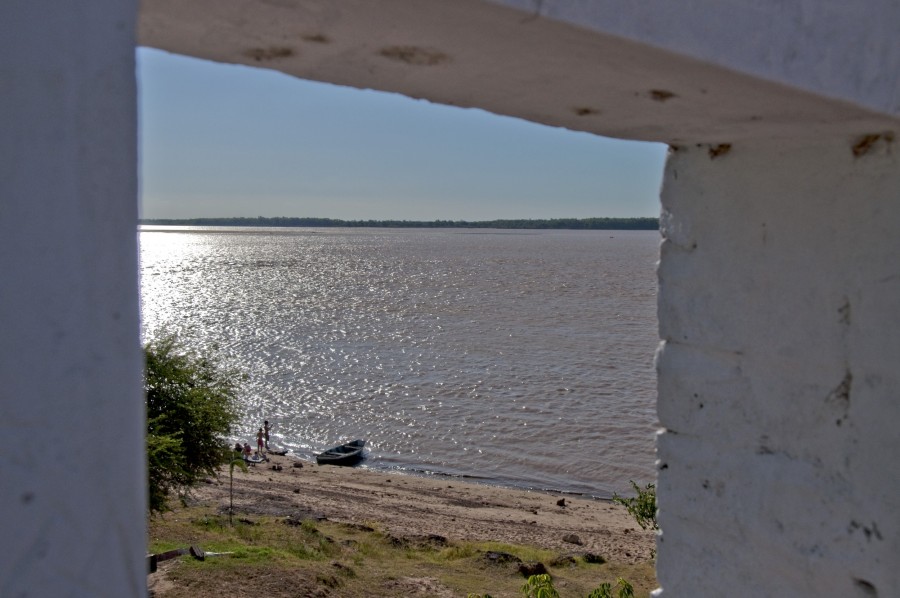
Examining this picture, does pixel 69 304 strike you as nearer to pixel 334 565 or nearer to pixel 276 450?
pixel 334 565

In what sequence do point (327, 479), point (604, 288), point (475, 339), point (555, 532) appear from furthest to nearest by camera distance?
point (604, 288) → point (475, 339) → point (327, 479) → point (555, 532)

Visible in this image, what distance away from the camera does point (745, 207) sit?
2168 millimetres

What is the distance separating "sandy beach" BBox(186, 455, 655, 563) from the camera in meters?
17.2

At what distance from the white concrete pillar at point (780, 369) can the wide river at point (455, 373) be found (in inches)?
725

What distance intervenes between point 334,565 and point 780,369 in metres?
11.6

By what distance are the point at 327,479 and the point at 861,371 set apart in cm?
2059

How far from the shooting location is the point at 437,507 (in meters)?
19.3

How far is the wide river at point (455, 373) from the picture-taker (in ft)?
74.2

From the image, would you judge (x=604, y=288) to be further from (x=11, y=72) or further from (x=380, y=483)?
(x=11, y=72)

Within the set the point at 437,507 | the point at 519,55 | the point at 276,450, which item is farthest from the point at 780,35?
the point at 276,450

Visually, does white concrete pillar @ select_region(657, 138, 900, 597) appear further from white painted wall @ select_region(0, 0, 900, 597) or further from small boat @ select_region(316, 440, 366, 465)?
small boat @ select_region(316, 440, 366, 465)

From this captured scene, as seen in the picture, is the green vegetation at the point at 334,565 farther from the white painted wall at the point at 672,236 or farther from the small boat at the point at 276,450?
the white painted wall at the point at 672,236

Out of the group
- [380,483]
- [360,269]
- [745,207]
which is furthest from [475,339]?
[360,269]

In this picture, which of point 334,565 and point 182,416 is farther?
point 182,416
